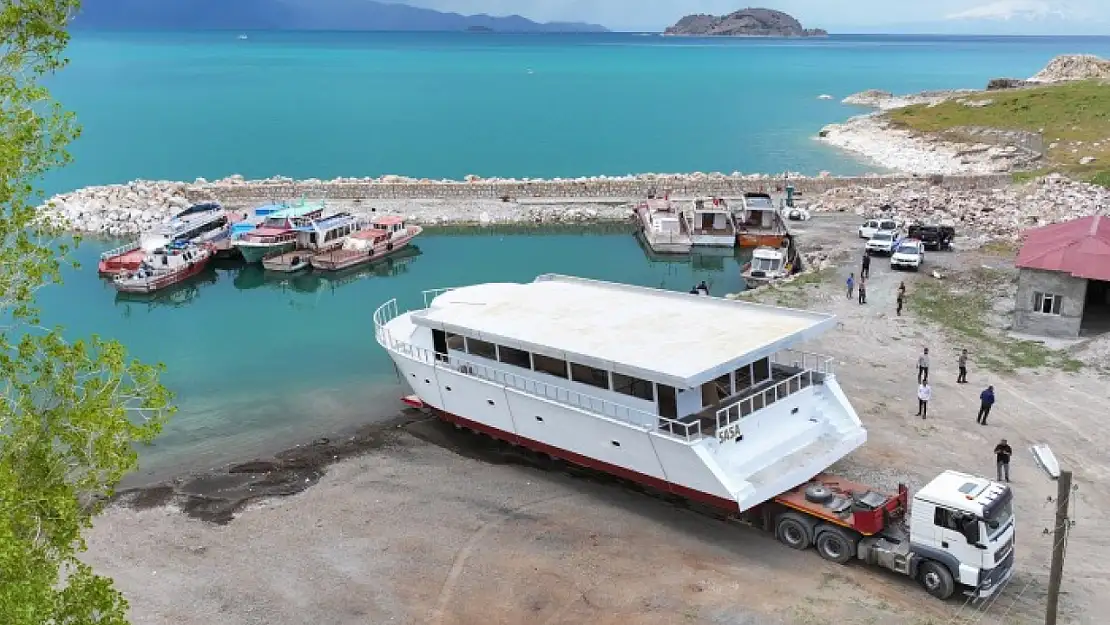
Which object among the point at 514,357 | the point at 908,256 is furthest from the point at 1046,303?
the point at 514,357

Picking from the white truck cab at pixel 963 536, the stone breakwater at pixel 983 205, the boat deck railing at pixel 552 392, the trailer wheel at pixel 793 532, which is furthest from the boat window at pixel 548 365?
the stone breakwater at pixel 983 205

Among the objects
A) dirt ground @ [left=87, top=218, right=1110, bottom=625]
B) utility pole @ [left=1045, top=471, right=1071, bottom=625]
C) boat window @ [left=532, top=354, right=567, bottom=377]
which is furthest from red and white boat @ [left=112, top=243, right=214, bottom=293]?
utility pole @ [left=1045, top=471, right=1071, bottom=625]

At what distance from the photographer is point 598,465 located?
2177 cm

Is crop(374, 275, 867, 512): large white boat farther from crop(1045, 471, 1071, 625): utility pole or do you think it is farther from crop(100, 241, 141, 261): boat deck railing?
crop(100, 241, 141, 261): boat deck railing

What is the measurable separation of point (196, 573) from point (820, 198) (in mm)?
48618

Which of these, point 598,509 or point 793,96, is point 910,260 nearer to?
point 598,509

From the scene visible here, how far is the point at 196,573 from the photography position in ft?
62.7

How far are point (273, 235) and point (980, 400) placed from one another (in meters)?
36.3

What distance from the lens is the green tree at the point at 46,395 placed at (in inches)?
357

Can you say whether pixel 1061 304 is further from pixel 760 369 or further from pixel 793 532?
pixel 793 532

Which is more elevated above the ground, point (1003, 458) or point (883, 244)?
point (1003, 458)

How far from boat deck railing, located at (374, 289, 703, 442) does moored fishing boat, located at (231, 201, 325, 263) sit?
24148 mm

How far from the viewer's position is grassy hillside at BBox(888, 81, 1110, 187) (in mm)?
66188

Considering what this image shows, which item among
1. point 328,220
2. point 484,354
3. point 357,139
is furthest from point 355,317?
point 357,139
